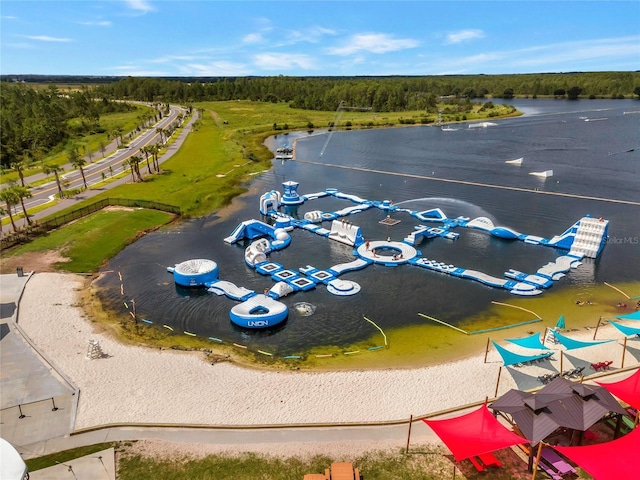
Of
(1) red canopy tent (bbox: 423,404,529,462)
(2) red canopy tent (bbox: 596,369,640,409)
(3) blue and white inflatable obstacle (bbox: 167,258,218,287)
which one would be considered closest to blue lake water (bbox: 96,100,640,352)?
(3) blue and white inflatable obstacle (bbox: 167,258,218,287)

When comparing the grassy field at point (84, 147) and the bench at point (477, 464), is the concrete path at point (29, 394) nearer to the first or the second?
the bench at point (477, 464)

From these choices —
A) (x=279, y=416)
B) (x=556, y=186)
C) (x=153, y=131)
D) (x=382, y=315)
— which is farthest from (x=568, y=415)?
(x=153, y=131)

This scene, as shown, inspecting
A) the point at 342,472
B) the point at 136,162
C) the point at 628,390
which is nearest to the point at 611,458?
the point at 628,390

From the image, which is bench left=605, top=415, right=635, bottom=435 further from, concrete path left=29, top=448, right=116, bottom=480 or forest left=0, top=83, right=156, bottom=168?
forest left=0, top=83, right=156, bottom=168

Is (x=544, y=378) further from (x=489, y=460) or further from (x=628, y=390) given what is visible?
(x=489, y=460)

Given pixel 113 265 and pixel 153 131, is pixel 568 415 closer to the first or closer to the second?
pixel 113 265
